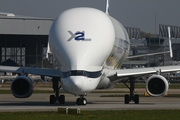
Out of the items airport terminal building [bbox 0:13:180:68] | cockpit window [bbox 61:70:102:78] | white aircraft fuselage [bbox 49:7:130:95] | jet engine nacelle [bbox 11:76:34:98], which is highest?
airport terminal building [bbox 0:13:180:68]

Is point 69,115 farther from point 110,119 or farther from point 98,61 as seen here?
point 98,61

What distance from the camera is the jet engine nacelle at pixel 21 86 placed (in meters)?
33.3

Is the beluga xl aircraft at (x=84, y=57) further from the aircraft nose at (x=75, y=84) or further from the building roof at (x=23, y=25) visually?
the building roof at (x=23, y=25)

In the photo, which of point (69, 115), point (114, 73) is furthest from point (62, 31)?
point (69, 115)

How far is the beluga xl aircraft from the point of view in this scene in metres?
29.3

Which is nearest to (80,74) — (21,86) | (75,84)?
(75,84)

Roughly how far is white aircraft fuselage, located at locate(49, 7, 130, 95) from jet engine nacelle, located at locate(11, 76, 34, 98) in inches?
121

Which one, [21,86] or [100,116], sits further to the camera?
[21,86]

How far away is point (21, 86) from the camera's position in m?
33.5

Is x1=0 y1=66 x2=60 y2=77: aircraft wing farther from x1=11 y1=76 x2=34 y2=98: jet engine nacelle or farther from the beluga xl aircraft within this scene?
x1=11 y1=76 x2=34 y2=98: jet engine nacelle

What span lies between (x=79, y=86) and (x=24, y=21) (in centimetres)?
4755

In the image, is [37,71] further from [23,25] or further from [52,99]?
[23,25]

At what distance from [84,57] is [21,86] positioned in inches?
223

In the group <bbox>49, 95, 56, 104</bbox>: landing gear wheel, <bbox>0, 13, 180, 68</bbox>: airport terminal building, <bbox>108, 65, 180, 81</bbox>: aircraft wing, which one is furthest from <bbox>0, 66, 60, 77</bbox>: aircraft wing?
<bbox>0, 13, 180, 68</bbox>: airport terminal building
